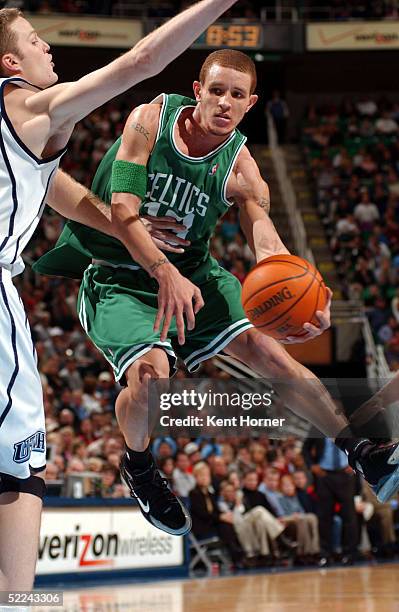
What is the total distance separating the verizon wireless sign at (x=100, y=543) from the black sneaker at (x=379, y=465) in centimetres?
551

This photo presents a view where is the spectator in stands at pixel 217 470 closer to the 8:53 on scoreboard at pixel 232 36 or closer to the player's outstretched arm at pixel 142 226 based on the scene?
the player's outstretched arm at pixel 142 226

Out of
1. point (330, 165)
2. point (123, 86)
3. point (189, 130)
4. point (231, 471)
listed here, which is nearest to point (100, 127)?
point (330, 165)

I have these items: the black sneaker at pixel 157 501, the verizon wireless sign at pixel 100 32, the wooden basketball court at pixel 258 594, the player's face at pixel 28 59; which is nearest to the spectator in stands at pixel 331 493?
the wooden basketball court at pixel 258 594

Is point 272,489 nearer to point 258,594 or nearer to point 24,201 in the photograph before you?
point 258,594

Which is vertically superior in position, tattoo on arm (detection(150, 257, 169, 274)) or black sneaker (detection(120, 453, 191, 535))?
tattoo on arm (detection(150, 257, 169, 274))

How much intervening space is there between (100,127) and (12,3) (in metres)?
3.06

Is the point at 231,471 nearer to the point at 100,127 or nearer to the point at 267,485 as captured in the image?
the point at 267,485

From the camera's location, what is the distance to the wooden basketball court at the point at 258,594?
8.24 metres

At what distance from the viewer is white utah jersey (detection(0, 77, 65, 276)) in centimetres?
382

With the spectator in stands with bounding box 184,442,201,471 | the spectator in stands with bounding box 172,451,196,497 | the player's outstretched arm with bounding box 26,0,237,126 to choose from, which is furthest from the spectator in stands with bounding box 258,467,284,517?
the player's outstretched arm with bounding box 26,0,237,126

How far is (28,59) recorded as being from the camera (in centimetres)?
407

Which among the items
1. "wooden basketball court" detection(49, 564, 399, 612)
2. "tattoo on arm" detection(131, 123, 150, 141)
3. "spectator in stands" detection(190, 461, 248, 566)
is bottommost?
"wooden basketball court" detection(49, 564, 399, 612)

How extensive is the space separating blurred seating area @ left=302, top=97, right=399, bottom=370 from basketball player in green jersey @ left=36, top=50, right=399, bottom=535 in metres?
10.4

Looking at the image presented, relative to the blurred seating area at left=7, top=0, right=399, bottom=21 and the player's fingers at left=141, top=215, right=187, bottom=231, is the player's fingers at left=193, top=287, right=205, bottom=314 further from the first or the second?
the blurred seating area at left=7, top=0, right=399, bottom=21
